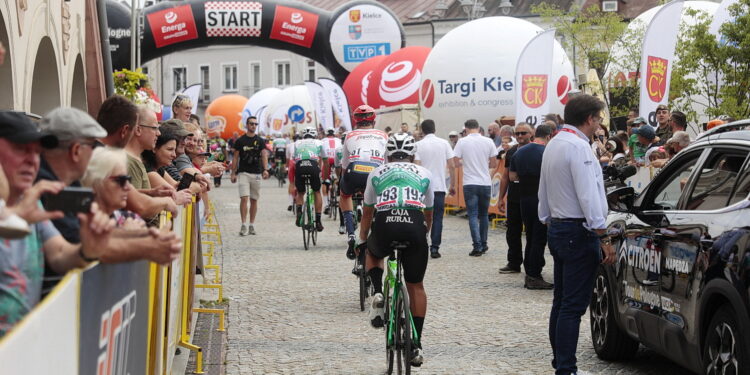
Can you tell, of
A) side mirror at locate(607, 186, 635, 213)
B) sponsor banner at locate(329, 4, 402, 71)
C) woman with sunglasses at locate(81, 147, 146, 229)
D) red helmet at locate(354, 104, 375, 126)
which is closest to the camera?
woman with sunglasses at locate(81, 147, 146, 229)

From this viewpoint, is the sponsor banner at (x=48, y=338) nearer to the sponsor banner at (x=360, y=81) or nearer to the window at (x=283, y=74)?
the sponsor banner at (x=360, y=81)

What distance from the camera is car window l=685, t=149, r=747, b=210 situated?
246 inches

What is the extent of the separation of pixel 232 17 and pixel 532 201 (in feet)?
74.1

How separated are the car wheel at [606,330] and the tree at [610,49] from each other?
42.3ft

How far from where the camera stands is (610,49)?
2472 centimetres

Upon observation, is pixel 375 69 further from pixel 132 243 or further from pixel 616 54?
pixel 132 243

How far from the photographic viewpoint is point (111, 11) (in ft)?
101

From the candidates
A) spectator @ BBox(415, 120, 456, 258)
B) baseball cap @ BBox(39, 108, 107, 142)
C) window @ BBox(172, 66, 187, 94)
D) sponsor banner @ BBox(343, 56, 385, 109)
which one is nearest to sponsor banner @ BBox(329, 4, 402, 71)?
sponsor banner @ BBox(343, 56, 385, 109)

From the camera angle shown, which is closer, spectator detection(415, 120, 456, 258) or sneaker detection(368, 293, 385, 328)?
sneaker detection(368, 293, 385, 328)

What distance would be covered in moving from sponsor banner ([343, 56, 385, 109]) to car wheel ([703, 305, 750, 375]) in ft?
87.0

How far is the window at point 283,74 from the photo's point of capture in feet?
271

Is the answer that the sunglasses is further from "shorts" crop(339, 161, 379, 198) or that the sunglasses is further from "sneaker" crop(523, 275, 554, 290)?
"shorts" crop(339, 161, 379, 198)

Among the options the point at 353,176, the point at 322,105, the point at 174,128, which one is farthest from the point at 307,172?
the point at 322,105

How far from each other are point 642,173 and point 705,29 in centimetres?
443
